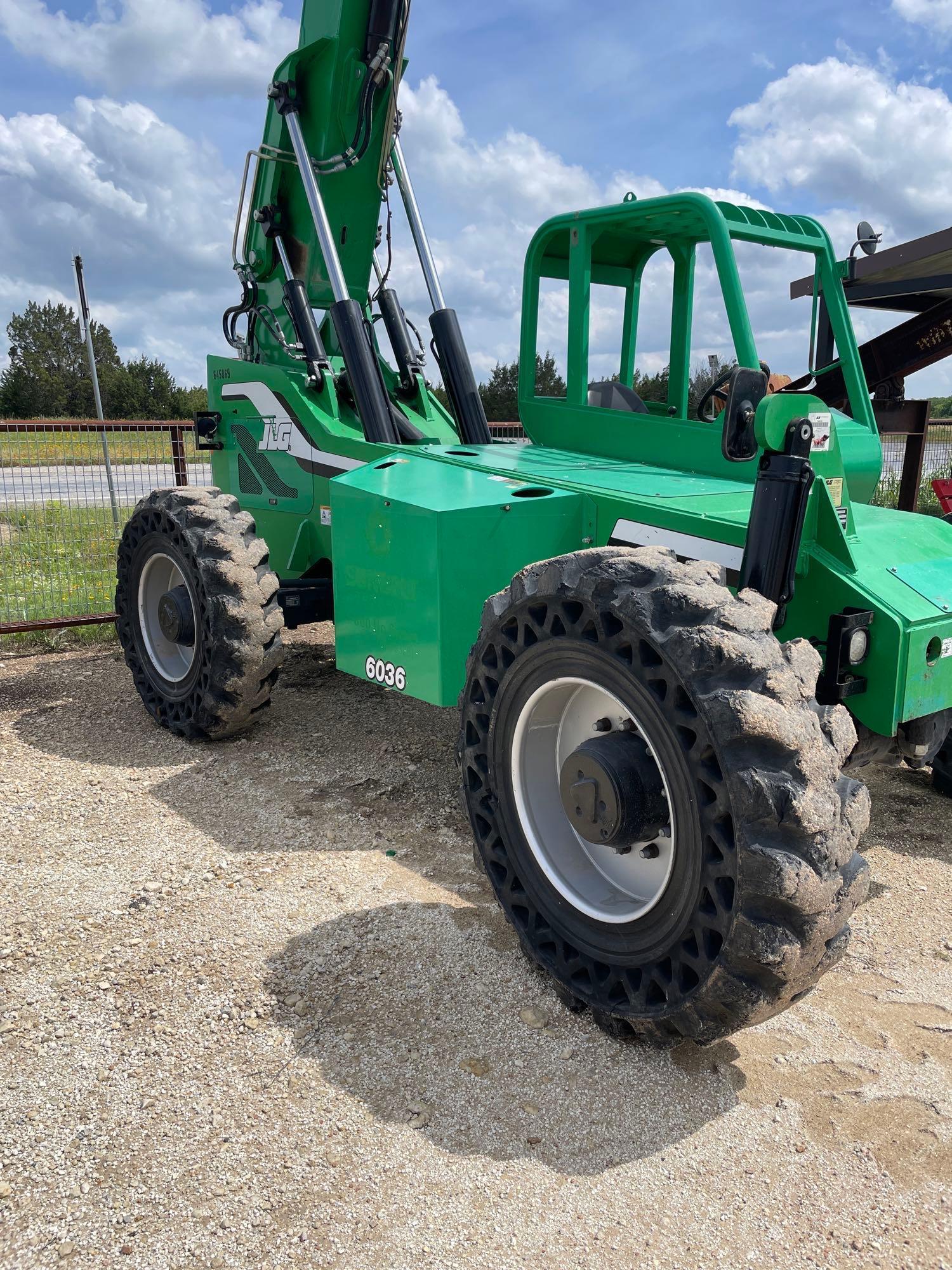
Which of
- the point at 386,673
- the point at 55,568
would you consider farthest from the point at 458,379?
the point at 55,568

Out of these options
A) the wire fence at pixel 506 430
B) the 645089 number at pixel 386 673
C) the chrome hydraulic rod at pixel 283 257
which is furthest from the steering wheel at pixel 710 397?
the wire fence at pixel 506 430

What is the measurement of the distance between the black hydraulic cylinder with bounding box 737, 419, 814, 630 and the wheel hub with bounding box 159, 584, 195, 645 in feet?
10.6

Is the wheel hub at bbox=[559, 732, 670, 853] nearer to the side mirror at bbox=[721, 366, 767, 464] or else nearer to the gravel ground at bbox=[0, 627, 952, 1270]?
the gravel ground at bbox=[0, 627, 952, 1270]

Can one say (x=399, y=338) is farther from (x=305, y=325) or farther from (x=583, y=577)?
(x=583, y=577)

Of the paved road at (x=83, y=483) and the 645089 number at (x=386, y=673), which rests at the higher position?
the paved road at (x=83, y=483)

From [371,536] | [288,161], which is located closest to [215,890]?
[371,536]

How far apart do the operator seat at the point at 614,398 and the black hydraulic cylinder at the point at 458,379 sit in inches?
43.9

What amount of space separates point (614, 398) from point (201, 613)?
7.94 ft

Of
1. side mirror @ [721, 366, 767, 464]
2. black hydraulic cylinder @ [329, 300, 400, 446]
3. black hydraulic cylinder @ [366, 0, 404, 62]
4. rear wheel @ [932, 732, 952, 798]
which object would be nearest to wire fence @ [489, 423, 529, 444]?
black hydraulic cylinder @ [329, 300, 400, 446]

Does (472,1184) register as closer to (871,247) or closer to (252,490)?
(871,247)

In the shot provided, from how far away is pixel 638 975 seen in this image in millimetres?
2793

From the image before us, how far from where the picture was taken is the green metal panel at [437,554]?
377 cm

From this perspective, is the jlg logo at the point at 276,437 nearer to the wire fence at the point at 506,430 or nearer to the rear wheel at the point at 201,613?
the rear wheel at the point at 201,613

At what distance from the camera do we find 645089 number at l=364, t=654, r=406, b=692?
4090 millimetres
